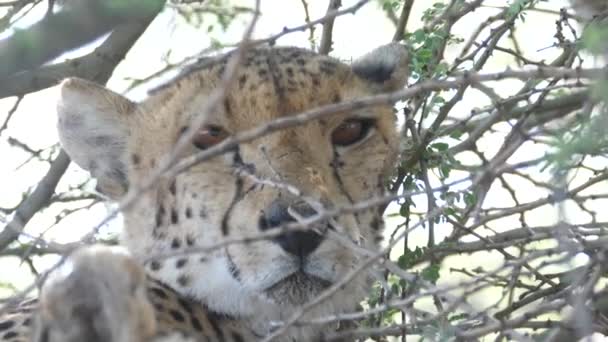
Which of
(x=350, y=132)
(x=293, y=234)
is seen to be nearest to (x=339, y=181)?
(x=350, y=132)

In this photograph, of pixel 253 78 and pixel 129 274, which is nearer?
pixel 129 274

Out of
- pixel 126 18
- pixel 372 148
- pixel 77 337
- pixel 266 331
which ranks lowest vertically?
pixel 77 337

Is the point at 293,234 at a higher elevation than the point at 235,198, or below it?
below

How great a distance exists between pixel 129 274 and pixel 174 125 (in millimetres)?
1908

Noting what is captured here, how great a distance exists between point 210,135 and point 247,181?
0.89ft

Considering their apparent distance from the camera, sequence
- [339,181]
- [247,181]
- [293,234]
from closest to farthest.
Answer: [293,234]
[247,181]
[339,181]

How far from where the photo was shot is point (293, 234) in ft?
11.8

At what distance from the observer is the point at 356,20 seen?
5.73 metres

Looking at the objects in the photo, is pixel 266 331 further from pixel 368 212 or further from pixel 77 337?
pixel 77 337

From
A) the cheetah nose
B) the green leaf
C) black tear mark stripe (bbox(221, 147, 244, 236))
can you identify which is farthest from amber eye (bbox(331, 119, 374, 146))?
the cheetah nose

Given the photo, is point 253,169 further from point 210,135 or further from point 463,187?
point 463,187

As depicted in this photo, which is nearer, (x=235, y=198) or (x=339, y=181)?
(x=235, y=198)

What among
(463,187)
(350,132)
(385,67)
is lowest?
(463,187)

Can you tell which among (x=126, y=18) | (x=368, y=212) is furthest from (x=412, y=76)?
(x=126, y=18)
